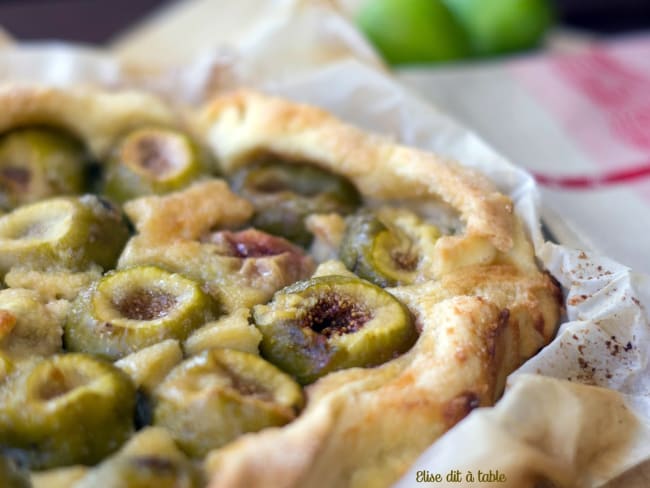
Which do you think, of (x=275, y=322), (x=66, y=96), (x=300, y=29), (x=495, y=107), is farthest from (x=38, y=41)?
(x=275, y=322)

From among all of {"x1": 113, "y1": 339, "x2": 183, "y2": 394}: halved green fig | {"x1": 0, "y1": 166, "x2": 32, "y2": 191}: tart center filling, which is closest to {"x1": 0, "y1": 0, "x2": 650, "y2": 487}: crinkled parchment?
{"x1": 113, "y1": 339, "x2": 183, "y2": 394}: halved green fig

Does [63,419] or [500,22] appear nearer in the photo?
[63,419]

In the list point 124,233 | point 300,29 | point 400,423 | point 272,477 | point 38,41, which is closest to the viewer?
point 272,477

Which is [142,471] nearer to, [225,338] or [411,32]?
[225,338]

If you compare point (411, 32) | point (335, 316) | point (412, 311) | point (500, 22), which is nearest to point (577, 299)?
point (412, 311)

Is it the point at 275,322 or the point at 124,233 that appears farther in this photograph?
the point at 124,233

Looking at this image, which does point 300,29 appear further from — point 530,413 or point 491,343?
point 530,413

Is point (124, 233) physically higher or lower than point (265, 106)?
lower

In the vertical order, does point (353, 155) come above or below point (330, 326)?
above
